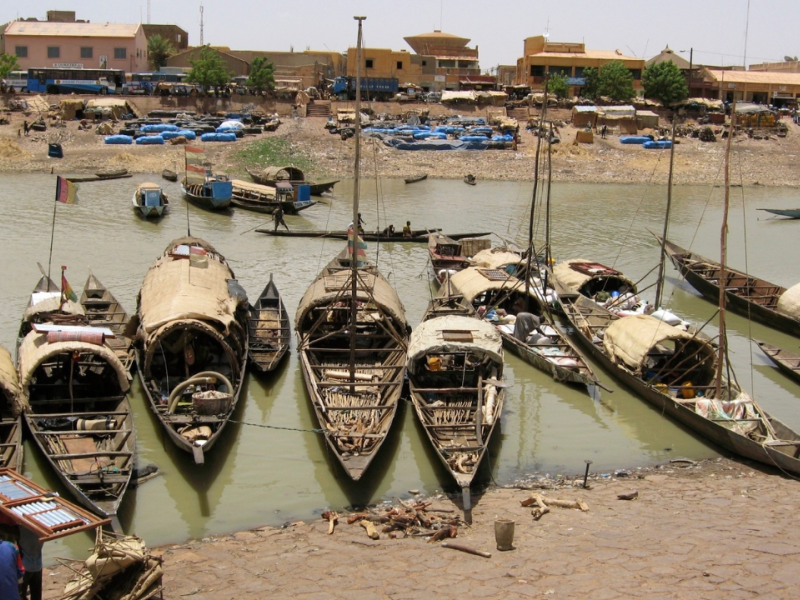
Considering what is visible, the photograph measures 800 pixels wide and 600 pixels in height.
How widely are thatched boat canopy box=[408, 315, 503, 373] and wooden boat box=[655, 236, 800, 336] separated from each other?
8.67 m

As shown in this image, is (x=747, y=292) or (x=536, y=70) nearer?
(x=747, y=292)

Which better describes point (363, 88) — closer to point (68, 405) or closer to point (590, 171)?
point (590, 171)

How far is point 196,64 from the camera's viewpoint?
64.1 m

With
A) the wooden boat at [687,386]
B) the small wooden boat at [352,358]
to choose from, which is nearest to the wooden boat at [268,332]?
the small wooden boat at [352,358]

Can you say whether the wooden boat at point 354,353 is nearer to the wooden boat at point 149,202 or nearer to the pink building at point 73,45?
the wooden boat at point 149,202

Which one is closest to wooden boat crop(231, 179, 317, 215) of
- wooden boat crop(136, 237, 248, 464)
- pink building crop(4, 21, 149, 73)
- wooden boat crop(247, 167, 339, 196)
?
wooden boat crop(247, 167, 339, 196)

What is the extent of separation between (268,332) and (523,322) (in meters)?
5.69

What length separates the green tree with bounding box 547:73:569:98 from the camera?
68.4 metres

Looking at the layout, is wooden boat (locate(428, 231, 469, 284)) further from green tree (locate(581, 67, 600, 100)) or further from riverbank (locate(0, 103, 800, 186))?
green tree (locate(581, 67, 600, 100))

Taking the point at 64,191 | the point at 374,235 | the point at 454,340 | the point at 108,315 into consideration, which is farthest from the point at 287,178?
the point at 454,340

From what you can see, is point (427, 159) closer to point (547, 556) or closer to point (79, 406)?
point (79, 406)

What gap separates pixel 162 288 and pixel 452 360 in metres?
5.99

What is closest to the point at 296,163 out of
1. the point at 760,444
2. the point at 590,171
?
the point at 590,171

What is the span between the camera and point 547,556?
32.9ft
